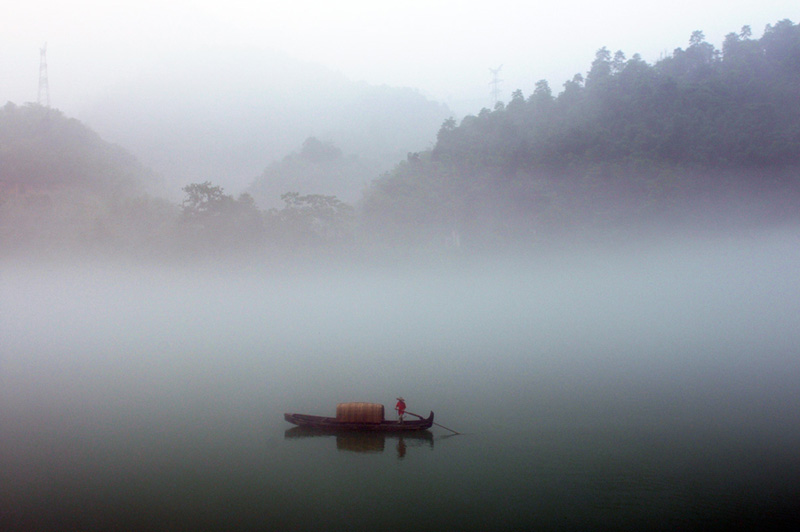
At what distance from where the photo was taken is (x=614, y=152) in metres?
38.4

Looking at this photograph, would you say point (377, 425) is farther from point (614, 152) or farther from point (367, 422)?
point (614, 152)

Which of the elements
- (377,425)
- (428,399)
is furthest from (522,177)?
(377,425)

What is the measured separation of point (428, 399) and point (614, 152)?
95.2ft

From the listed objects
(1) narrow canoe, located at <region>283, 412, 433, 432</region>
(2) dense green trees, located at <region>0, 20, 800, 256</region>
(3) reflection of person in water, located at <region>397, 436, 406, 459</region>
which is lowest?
(3) reflection of person in water, located at <region>397, 436, 406, 459</region>

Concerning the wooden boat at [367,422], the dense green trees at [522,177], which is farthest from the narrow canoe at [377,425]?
the dense green trees at [522,177]

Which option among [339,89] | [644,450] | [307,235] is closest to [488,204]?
[307,235]

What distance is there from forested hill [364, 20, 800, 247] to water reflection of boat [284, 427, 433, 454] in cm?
2735

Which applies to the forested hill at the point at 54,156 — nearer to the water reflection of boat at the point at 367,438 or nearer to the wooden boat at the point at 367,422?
the water reflection of boat at the point at 367,438

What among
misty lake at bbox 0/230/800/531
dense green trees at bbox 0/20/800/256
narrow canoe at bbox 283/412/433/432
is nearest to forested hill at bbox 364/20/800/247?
dense green trees at bbox 0/20/800/256

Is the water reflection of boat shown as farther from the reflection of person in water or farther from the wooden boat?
the wooden boat

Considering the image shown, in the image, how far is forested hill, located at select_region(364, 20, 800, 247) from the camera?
3688 centimetres

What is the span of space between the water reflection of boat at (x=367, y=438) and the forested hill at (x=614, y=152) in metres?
27.4

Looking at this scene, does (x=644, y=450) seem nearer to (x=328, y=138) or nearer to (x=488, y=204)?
(x=488, y=204)

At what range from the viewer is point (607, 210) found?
37375mm
